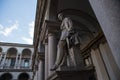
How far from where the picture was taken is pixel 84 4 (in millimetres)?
6926

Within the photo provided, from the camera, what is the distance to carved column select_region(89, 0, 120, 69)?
1.31m

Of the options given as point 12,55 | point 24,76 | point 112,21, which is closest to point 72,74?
point 112,21

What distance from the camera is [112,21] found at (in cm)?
139

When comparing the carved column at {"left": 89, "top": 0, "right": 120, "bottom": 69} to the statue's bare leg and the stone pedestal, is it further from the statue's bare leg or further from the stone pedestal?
the statue's bare leg

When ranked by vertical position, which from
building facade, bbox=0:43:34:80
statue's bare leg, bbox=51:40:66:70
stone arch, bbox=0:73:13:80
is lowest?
statue's bare leg, bbox=51:40:66:70

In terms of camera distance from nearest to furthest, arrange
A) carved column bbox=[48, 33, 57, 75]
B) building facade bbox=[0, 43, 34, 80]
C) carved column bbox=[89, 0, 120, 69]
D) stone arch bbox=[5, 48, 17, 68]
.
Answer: carved column bbox=[89, 0, 120, 69]
carved column bbox=[48, 33, 57, 75]
building facade bbox=[0, 43, 34, 80]
stone arch bbox=[5, 48, 17, 68]

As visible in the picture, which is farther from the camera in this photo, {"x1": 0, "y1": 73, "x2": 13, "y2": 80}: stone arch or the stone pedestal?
{"x1": 0, "y1": 73, "x2": 13, "y2": 80}: stone arch

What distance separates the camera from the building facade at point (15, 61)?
23044mm

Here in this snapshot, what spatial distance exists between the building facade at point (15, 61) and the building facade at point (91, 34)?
57.1 feet

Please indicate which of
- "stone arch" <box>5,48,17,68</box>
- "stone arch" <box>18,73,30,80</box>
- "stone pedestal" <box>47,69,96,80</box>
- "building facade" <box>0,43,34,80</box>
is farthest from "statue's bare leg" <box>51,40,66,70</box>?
"stone arch" <box>5,48,17,68</box>

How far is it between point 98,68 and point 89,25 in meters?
3.48

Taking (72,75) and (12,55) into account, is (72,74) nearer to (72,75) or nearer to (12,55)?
(72,75)

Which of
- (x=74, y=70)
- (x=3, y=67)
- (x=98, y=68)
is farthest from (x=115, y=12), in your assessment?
(x=3, y=67)

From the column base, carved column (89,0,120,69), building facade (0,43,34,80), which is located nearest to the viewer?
carved column (89,0,120,69)
